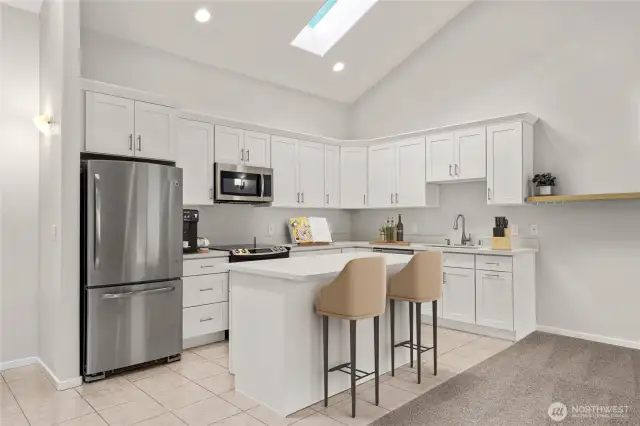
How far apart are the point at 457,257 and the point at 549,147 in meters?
1.57

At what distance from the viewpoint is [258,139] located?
520cm

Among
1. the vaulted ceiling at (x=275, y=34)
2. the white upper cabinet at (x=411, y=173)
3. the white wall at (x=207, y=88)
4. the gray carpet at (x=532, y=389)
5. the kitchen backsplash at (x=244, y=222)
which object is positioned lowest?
the gray carpet at (x=532, y=389)

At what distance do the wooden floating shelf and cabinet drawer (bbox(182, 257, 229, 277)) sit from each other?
3.30 meters

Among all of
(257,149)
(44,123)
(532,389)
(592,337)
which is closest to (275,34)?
(257,149)

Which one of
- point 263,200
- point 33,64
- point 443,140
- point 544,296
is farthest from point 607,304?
point 33,64

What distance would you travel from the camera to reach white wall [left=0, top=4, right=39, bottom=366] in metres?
3.80

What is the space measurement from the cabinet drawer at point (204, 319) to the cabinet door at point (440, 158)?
9.66 feet

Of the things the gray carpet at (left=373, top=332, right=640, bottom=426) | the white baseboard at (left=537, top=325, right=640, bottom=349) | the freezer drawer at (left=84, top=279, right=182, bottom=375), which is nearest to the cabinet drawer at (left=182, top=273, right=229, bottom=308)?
the freezer drawer at (left=84, top=279, right=182, bottom=375)

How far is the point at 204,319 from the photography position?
13.9 feet

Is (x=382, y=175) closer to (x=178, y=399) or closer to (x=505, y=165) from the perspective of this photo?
(x=505, y=165)

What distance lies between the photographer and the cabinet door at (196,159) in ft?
14.8

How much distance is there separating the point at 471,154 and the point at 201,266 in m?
3.28

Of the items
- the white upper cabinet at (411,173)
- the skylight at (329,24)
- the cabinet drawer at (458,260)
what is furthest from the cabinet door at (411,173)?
the skylight at (329,24)

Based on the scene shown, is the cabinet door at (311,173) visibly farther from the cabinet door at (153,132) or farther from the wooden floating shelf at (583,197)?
the wooden floating shelf at (583,197)
